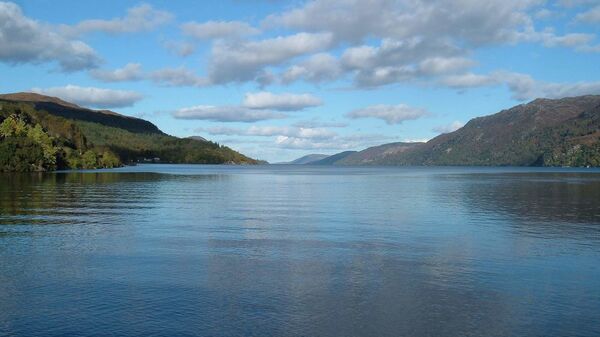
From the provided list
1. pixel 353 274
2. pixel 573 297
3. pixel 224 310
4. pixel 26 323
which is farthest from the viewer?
pixel 353 274

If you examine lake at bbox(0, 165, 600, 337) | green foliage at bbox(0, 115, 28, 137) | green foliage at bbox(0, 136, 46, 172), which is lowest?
lake at bbox(0, 165, 600, 337)

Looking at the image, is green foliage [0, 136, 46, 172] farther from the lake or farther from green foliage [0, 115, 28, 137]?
the lake

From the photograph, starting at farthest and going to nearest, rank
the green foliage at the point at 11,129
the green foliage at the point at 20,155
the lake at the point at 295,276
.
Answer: the green foliage at the point at 11,129 → the green foliage at the point at 20,155 → the lake at the point at 295,276

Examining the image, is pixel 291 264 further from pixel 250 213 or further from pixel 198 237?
pixel 250 213

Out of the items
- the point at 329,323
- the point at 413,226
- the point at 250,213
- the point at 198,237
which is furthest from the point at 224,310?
the point at 250,213

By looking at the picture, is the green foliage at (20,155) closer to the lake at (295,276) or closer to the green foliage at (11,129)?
the green foliage at (11,129)

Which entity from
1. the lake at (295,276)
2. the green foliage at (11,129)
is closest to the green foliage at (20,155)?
the green foliage at (11,129)

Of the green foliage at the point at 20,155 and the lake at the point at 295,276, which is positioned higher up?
the green foliage at the point at 20,155

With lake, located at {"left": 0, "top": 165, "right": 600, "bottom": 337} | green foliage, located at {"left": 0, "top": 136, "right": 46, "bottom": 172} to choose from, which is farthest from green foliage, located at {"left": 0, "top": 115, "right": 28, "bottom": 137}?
lake, located at {"left": 0, "top": 165, "right": 600, "bottom": 337}

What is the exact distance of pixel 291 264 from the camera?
3188cm

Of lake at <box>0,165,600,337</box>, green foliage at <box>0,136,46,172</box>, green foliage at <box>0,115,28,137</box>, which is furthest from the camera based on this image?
green foliage at <box>0,115,28,137</box>

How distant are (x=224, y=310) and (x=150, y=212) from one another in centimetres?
3931

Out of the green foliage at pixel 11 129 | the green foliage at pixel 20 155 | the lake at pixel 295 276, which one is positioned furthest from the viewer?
the green foliage at pixel 11 129

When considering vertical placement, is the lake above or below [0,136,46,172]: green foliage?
below
